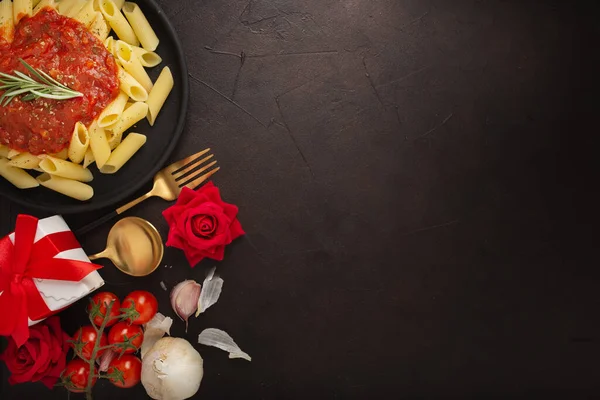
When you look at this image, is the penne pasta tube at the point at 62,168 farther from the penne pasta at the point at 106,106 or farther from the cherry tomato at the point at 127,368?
the cherry tomato at the point at 127,368

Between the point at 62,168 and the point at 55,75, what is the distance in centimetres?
27

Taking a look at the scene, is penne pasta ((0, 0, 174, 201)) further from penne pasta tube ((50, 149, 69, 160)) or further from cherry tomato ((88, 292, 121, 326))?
cherry tomato ((88, 292, 121, 326))

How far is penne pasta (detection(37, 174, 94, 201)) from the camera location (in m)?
1.73

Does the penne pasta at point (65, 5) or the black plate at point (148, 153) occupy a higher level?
the penne pasta at point (65, 5)

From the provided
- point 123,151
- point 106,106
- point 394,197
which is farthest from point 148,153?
point 394,197

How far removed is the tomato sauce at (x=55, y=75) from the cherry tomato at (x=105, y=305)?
477 mm

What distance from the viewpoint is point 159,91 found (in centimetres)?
178

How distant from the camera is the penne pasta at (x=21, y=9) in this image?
1685 mm

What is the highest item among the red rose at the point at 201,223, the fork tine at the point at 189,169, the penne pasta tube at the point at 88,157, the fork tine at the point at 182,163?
the penne pasta tube at the point at 88,157

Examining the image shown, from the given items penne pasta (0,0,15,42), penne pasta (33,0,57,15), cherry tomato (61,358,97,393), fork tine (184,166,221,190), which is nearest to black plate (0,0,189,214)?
fork tine (184,166,221,190)

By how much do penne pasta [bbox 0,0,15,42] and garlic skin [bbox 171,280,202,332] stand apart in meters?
0.90

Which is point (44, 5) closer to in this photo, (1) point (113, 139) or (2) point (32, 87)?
(2) point (32, 87)

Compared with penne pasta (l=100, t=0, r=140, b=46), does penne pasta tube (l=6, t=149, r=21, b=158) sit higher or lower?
lower

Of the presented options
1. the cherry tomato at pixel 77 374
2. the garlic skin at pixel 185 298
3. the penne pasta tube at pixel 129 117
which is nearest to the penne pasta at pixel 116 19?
the penne pasta tube at pixel 129 117
